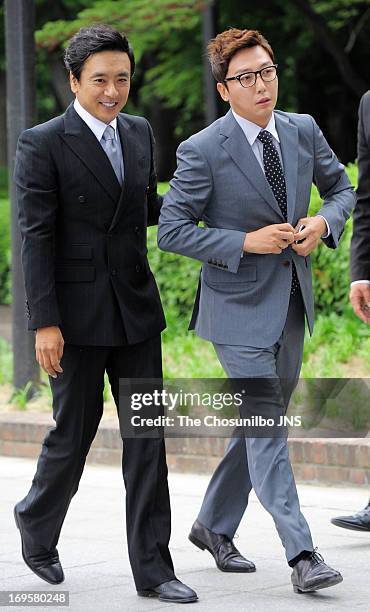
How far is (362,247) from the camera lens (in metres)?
6.07

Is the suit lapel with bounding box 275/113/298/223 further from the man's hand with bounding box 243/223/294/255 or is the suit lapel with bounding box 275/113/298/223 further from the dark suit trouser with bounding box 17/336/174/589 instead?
the dark suit trouser with bounding box 17/336/174/589

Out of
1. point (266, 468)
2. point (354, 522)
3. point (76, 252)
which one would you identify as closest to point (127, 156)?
point (76, 252)

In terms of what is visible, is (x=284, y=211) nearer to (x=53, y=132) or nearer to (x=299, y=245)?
(x=299, y=245)

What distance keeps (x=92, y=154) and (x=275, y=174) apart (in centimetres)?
70

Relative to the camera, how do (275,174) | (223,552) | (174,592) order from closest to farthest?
(174,592), (275,174), (223,552)

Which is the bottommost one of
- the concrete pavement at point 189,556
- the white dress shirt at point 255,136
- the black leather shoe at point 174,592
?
the concrete pavement at point 189,556

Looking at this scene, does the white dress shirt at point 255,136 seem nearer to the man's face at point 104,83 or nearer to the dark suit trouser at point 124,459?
the man's face at point 104,83

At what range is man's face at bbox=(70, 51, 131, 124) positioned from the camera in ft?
16.3

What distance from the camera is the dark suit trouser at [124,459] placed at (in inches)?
200

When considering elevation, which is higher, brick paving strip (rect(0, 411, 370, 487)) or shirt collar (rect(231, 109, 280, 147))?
shirt collar (rect(231, 109, 280, 147))

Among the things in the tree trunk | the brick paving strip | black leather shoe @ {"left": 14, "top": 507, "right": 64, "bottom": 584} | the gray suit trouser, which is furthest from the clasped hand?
the tree trunk

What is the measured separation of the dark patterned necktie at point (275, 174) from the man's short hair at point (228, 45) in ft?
0.92

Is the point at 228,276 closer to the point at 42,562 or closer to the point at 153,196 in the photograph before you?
the point at 153,196

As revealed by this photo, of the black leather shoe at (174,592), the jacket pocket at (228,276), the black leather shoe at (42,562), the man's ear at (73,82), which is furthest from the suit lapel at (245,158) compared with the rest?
the black leather shoe at (42,562)
